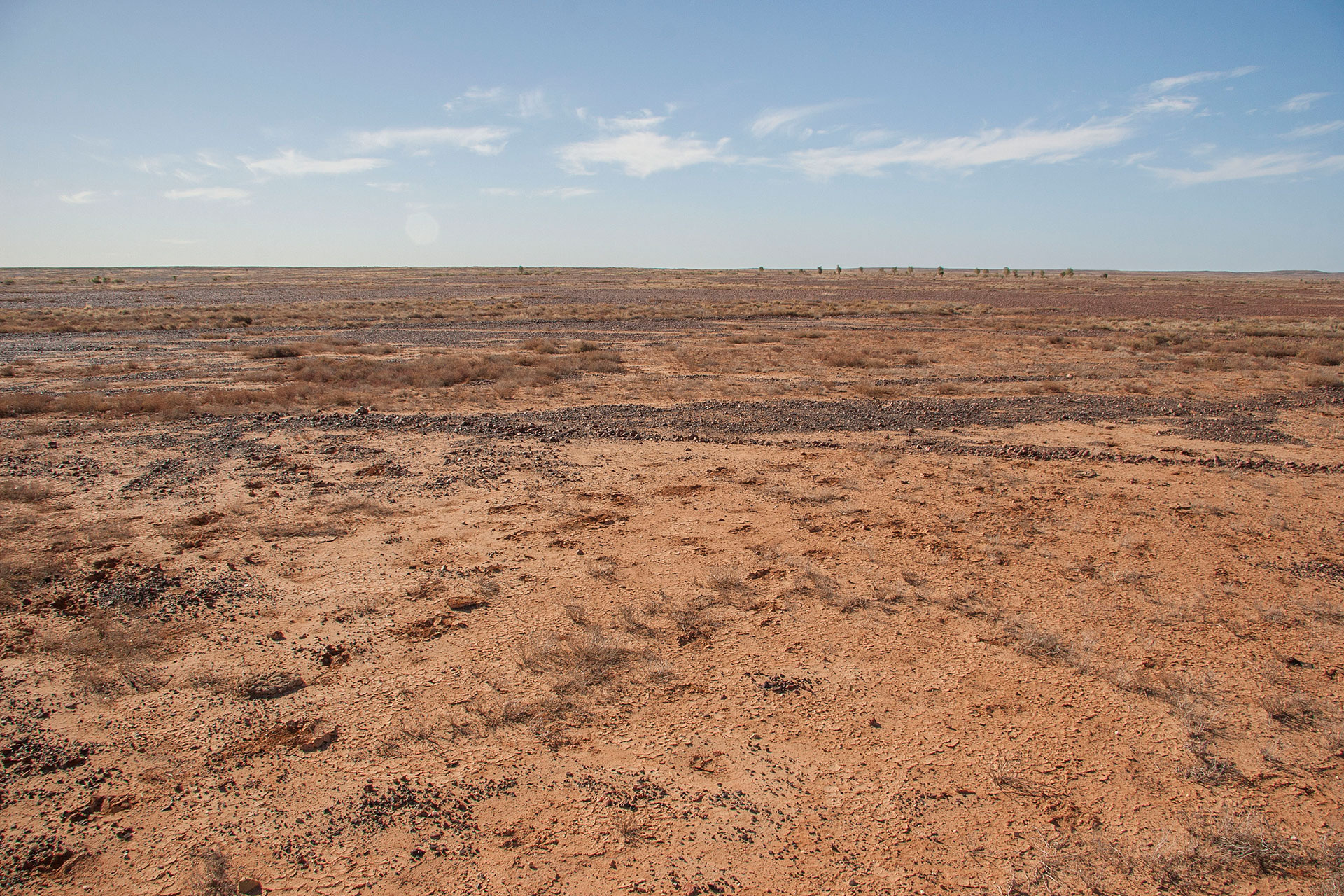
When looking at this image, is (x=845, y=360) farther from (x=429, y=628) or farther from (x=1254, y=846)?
(x=1254, y=846)

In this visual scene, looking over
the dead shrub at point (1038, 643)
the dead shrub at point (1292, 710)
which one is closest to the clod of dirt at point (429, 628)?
the dead shrub at point (1038, 643)

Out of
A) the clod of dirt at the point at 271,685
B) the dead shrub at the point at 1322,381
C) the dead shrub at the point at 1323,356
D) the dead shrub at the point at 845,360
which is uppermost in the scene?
the dead shrub at the point at 1323,356

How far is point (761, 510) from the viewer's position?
8094 millimetres

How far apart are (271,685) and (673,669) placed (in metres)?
2.77

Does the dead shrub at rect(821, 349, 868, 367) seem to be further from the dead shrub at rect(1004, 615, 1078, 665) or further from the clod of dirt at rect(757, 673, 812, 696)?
the clod of dirt at rect(757, 673, 812, 696)

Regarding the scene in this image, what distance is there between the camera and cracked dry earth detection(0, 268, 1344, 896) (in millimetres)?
3418

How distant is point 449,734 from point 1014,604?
14.9 ft

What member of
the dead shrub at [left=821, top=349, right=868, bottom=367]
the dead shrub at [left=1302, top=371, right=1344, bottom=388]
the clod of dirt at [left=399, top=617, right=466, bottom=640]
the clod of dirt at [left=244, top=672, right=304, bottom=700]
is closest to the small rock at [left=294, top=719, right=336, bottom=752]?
the clod of dirt at [left=244, top=672, right=304, bottom=700]

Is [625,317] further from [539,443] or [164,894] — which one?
[164,894]

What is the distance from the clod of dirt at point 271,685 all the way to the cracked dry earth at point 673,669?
0.02 meters

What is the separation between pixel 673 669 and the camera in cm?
492

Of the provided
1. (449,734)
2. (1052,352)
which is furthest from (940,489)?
(1052,352)

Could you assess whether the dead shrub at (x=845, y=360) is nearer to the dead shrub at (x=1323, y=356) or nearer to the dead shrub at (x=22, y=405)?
the dead shrub at (x=1323, y=356)

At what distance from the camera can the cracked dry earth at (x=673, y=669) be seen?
3418 millimetres
